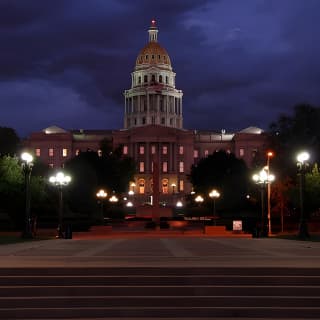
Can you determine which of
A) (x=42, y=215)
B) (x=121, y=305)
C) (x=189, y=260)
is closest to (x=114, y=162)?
(x=42, y=215)

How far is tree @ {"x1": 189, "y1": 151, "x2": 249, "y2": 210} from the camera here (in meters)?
124

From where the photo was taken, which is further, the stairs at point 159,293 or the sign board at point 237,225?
the sign board at point 237,225

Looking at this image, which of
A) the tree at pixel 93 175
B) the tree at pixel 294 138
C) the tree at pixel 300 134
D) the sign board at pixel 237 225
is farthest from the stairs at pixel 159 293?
the tree at pixel 93 175

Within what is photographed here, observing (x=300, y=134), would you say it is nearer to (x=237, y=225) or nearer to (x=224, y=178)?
(x=237, y=225)

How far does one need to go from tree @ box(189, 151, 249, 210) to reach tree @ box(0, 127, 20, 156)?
41.0 meters

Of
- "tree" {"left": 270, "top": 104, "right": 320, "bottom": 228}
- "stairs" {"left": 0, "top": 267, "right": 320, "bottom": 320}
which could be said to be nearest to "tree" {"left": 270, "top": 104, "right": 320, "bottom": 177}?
"tree" {"left": 270, "top": 104, "right": 320, "bottom": 228}

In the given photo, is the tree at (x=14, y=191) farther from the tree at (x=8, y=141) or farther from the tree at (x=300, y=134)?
the tree at (x=8, y=141)

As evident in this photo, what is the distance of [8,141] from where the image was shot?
16025cm

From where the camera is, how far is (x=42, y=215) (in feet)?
299

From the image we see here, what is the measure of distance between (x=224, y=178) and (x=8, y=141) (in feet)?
167

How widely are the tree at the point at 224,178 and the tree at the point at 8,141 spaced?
41.0 meters

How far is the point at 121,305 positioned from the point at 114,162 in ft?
442

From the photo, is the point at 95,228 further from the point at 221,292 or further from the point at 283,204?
the point at 221,292

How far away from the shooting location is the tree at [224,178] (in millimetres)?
123562
